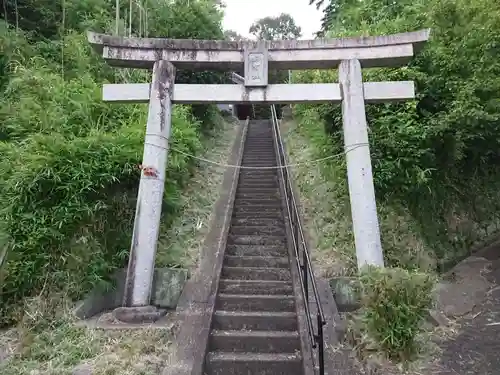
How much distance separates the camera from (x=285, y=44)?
18.5 feet

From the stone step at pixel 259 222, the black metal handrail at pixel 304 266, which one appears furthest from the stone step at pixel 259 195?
the stone step at pixel 259 222

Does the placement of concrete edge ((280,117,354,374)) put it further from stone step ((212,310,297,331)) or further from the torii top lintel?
the torii top lintel

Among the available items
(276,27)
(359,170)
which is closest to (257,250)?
(359,170)

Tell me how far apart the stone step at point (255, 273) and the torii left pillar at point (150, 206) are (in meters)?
1.09

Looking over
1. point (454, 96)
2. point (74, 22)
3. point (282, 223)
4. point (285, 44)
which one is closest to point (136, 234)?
point (282, 223)

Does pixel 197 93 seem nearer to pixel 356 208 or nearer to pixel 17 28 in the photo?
pixel 356 208

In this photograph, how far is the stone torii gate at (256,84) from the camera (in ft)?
17.8

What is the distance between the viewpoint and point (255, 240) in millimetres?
6633

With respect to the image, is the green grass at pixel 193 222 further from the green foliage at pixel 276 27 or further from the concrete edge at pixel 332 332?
the green foliage at pixel 276 27

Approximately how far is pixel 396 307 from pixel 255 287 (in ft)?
6.69

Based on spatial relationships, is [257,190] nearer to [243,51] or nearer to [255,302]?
[243,51]

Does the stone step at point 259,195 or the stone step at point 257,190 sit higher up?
the stone step at point 257,190

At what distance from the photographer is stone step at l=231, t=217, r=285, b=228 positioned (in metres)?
7.15

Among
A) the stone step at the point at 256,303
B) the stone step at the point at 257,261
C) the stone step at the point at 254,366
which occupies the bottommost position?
the stone step at the point at 254,366
